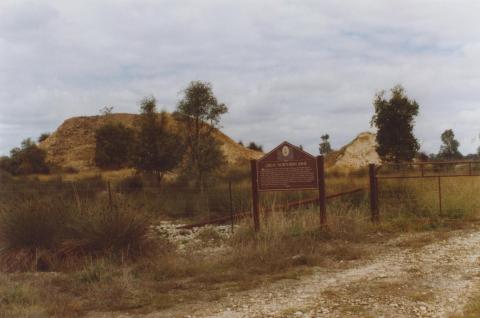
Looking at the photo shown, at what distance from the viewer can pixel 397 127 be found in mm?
Result: 32031

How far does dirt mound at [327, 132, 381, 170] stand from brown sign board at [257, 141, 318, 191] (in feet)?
116

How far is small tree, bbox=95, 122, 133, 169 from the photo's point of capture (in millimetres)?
51812

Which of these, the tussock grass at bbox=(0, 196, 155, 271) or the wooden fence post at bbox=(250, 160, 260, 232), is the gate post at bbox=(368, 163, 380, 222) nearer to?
the wooden fence post at bbox=(250, 160, 260, 232)

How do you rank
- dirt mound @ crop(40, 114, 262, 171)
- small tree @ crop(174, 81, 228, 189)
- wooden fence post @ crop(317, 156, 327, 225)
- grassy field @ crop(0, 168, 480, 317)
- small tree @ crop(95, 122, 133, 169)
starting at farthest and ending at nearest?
dirt mound @ crop(40, 114, 262, 171) < small tree @ crop(95, 122, 133, 169) < small tree @ crop(174, 81, 228, 189) < wooden fence post @ crop(317, 156, 327, 225) < grassy field @ crop(0, 168, 480, 317)

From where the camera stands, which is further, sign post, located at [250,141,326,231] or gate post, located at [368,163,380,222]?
gate post, located at [368,163,380,222]

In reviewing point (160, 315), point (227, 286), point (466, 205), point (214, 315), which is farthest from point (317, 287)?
point (466, 205)

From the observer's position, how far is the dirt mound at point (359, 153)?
4691 cm

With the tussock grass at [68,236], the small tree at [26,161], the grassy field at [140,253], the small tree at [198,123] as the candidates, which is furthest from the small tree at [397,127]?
the small tree at [26,161]

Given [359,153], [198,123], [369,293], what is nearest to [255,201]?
[369,293]

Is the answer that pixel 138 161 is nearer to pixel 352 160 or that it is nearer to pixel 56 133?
pixel 352 160

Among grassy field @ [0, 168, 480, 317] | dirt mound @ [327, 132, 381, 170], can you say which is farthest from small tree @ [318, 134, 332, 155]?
grassy field @ [0, 168, 480, 317]

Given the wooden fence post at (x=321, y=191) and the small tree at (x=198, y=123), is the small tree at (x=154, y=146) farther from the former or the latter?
the wooden fence post at (x=321, y=191)

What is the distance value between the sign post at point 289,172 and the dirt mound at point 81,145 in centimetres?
4696

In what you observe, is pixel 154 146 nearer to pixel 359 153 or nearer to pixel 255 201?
pixel 255 201
